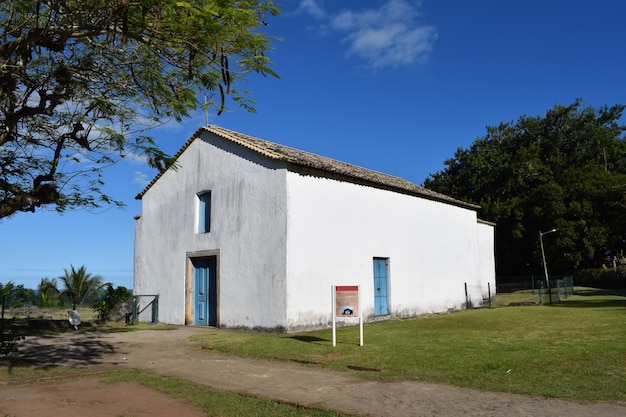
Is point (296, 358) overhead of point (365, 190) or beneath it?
beneath

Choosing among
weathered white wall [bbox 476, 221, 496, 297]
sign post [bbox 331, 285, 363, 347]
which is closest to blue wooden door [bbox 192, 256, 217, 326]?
sign post [bbox 331, 285, 363, 347]

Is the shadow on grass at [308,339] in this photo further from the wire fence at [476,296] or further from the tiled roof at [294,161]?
the wire fence at [476,296]

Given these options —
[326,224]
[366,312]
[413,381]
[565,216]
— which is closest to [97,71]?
[413,381]

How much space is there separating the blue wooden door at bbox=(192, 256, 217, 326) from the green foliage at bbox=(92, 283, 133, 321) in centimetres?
403

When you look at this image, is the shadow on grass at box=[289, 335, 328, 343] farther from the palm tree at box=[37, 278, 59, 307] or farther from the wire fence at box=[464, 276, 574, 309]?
the palm tree at box=[37, 278, 59, 307]

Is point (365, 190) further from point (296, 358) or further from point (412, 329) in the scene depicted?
point (296, 358)

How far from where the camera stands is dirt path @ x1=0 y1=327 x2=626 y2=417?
557 cm

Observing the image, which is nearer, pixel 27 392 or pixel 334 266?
pixel 27 392

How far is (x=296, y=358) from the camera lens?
9508 mm

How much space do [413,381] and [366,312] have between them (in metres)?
9.65

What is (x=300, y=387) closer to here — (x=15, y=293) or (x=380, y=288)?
(x=380, y=288)

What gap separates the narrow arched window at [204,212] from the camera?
1698 centimetres

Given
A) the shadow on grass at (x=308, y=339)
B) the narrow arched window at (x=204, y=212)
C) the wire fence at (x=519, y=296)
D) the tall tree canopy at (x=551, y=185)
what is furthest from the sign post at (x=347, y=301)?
the tall tree canopy at (x=551, y=185)

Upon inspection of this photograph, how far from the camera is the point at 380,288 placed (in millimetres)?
17859
